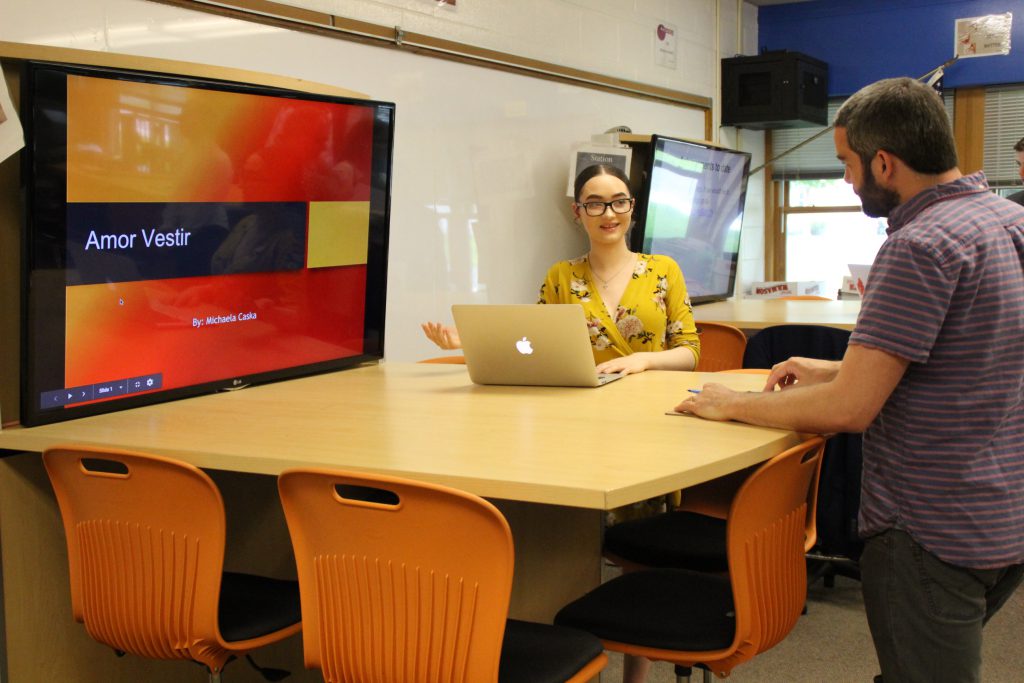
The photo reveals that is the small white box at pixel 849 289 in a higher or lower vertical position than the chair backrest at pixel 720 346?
higher

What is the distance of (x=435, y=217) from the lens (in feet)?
14.3

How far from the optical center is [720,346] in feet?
13.8

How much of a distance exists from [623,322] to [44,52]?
71.9 inches

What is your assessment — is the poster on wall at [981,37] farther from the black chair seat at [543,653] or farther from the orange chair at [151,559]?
the orange chair at [151,559]

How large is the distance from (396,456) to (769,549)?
700 mm

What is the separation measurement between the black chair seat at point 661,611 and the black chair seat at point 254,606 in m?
0.54

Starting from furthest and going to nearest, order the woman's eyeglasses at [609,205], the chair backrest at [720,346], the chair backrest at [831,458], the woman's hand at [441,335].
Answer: the chair backrest at [720,346]
the chair backrest at [831,458]
the woman's eyeglasses at [609,205]
the woman's hand at [441,335]

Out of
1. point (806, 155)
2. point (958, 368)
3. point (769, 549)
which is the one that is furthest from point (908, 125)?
point (806, 155)

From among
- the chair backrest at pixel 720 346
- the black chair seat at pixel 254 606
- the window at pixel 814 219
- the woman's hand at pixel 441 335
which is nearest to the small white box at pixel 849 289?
the window at pixel 814 219

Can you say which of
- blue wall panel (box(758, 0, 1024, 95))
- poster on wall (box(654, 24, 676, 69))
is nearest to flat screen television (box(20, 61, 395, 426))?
poster on wall (box(654, 24, 676, 69))

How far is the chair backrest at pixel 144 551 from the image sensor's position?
1867 mm

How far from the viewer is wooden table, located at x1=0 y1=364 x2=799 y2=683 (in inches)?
66.3

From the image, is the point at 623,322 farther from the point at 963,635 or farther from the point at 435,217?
the point at 963,635

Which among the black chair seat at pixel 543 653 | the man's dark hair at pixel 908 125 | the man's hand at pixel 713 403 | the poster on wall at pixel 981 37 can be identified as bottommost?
the black chair seat at pixel 543 653
